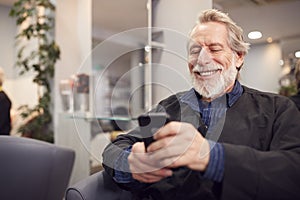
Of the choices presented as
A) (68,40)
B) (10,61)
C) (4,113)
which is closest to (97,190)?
(4,113)

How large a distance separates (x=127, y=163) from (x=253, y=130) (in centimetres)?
42

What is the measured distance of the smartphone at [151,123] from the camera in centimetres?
49

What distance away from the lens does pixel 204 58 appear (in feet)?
2.28

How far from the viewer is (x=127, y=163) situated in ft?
1.99

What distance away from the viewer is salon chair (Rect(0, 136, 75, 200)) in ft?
5.18

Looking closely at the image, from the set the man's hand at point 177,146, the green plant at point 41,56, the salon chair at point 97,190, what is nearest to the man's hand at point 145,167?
the man's hand at point 177,146

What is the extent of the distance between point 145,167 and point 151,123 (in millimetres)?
80

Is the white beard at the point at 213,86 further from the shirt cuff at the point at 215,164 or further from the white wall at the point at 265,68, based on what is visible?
the white wall at the point at 265,68

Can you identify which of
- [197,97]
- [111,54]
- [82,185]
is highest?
[111,54]

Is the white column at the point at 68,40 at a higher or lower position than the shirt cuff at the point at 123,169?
higher

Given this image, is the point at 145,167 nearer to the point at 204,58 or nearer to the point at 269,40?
the point at 204,58

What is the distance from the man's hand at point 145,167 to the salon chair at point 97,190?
410mm

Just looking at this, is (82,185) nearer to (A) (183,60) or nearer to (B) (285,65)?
(A) (183,60)

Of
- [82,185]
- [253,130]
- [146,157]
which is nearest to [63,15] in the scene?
[82,185]
